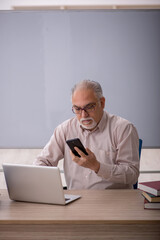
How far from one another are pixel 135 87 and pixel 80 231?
3.48 meters

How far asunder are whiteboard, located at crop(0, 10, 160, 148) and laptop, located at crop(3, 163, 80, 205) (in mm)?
3078

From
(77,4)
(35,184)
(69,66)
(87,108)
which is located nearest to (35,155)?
(69,66)

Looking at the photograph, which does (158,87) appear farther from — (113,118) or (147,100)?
(113,118)

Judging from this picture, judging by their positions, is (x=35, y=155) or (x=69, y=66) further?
(x=35, y=155)

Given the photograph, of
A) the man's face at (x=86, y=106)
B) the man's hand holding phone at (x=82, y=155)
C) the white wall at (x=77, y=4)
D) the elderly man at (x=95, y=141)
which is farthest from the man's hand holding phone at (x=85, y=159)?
the white wall at (x=77, y=4)

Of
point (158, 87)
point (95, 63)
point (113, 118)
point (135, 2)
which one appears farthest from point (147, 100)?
point (113, 118)

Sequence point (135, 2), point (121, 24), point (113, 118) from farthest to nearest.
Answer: point (135, 2) < point (121, 24) < point (113, 118)

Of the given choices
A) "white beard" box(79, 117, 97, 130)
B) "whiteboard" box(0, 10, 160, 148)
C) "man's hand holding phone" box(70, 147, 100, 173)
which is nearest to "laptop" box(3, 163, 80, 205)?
"man's hand holding phone" box(70, 147, 100, 173)

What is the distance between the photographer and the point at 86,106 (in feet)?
8.73

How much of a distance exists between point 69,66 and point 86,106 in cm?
262

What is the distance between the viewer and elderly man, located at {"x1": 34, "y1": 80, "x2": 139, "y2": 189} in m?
2.63

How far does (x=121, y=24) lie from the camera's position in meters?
5.09

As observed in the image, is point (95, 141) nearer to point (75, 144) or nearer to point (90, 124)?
point (90, 124)

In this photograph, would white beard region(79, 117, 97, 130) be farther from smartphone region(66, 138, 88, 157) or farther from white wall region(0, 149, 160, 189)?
white wall region(0, 149, 160, 189)
